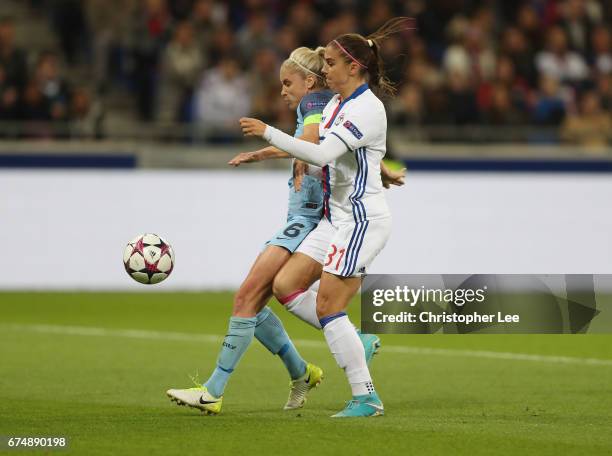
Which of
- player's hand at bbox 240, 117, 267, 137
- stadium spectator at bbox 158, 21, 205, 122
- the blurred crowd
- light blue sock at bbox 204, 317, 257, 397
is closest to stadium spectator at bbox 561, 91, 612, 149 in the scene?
the blurred crowd

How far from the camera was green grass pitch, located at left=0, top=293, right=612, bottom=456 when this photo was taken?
712 centimetres

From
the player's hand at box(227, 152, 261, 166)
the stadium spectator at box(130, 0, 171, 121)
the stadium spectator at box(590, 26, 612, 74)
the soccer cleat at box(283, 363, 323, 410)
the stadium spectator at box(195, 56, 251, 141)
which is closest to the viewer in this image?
the player's hand at box(227, 152, 261, 166)

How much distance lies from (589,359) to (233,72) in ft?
29.4

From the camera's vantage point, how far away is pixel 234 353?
816 centimetres

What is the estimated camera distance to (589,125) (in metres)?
19.4

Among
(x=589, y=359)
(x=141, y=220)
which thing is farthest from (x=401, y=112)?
(x=589, y=359)

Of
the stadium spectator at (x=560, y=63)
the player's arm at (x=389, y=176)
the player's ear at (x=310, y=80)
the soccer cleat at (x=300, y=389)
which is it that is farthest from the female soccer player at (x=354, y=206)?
the stadium spectator at (x=560, y=63)

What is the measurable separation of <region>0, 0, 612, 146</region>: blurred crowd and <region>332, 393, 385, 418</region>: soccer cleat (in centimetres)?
1089

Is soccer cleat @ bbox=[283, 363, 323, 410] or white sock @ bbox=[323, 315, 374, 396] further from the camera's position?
soccer cleat @ bbox=[283, 363, 323, 410]

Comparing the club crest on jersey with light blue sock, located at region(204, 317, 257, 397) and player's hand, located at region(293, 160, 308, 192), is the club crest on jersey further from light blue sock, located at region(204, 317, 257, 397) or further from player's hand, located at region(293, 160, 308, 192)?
light blue sock, located at region(204, 317, 257, 397)

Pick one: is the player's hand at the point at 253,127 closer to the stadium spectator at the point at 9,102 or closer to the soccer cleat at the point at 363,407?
the soccer cleat at the point at 363,407

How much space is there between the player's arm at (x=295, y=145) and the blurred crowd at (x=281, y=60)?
10959 mm

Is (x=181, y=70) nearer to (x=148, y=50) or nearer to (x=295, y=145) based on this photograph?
(x=148, y=50)

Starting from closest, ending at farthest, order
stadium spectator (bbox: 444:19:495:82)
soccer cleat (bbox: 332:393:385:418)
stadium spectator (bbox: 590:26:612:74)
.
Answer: soccer cleat (bbox: 332:393:385:418) < stadium spectator (bbox: 444:19:495:82) < stadium spectator (bbox: 590:26:612:74)
